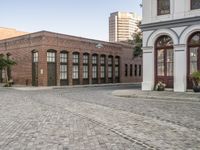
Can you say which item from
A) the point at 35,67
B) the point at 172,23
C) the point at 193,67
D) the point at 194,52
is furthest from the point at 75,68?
the point at 194,52

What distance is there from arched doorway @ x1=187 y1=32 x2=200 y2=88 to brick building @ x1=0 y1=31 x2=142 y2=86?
1523cm

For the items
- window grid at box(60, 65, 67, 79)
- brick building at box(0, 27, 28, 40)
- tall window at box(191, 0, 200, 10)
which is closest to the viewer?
tall window at box(191, 0, 200, 10)

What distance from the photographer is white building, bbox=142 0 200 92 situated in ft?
64.1

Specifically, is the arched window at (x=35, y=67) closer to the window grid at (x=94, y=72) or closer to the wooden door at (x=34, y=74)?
the wooden door at (x=34, y=74)

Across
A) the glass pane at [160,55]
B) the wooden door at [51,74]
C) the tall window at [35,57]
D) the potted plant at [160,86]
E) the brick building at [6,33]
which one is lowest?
the potted plant at [160,86]

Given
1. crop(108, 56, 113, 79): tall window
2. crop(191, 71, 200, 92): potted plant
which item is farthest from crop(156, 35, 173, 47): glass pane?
crop(108, 56, 113, 79): tall window

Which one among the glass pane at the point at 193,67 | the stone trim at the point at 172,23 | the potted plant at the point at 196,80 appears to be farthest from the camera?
the glass pane at the point at 193,67

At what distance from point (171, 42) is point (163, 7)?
2.65 meters

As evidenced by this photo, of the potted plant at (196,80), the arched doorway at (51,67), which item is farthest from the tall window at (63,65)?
the potted plant at (196,80)

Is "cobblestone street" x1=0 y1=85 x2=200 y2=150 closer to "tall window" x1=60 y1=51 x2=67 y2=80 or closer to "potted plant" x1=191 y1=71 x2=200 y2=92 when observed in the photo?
"potted plant" x1=191 y1=71 x2=200 y2=92

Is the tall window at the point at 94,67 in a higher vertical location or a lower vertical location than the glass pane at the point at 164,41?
lower

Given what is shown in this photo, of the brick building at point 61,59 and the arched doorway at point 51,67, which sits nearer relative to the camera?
the brick building at point 61,59

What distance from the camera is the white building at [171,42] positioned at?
19547 mm

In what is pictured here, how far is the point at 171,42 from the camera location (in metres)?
20.7
